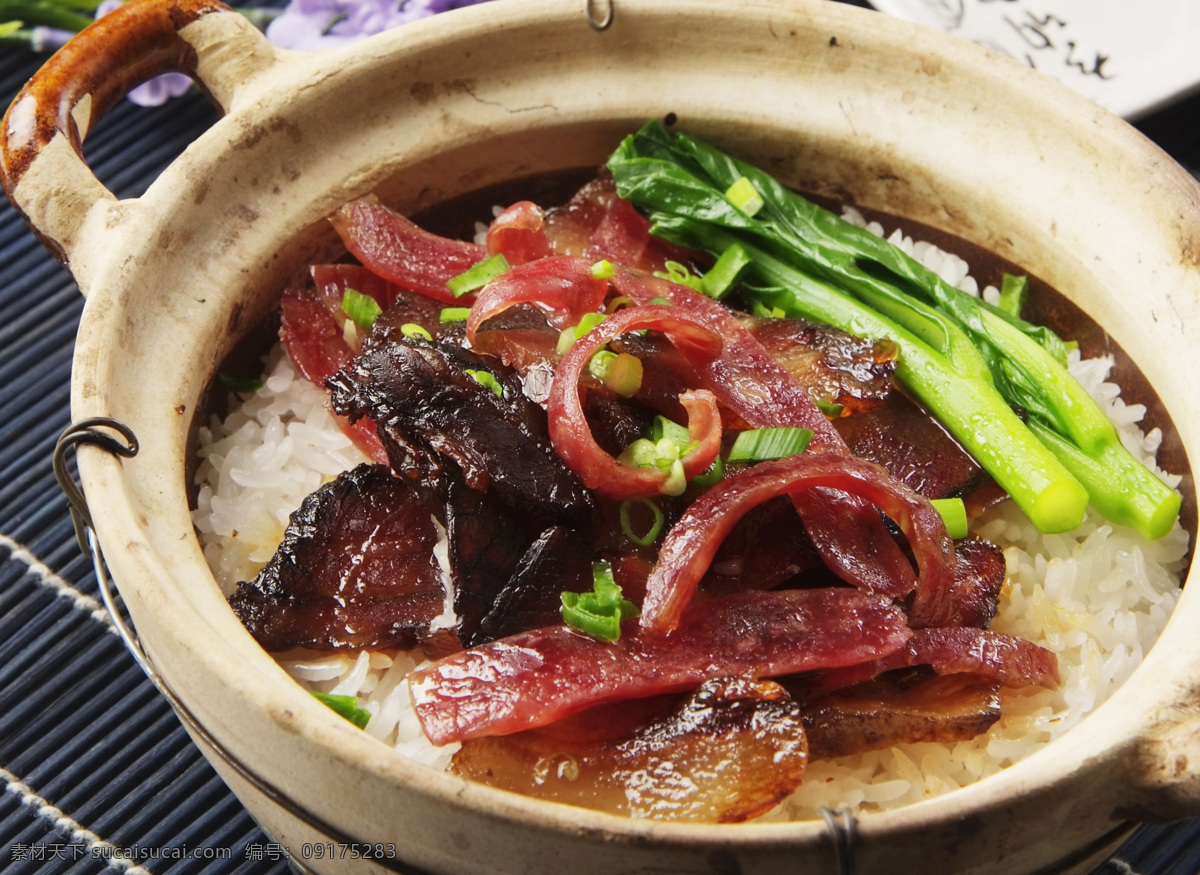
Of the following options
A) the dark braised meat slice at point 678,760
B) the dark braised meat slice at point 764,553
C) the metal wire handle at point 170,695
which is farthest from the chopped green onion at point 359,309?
the dark braised meat slice at point 678,760

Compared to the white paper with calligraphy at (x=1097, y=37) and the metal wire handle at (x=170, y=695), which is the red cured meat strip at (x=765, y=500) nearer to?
the metal wire handle at (x=170, y=695)

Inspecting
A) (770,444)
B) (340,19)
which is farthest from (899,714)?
(340,19)

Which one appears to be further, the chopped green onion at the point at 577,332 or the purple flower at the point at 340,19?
the purple flower at the point at 340,19

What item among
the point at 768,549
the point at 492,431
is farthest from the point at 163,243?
the point at 768,549

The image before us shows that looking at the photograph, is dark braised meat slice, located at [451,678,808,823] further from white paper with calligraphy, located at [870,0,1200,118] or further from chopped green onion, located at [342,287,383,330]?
white paper with calligraphy, located at [870,0,1200,118]

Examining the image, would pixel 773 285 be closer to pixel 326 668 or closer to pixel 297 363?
pixel 297 363

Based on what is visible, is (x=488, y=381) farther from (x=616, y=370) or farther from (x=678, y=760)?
(x=678, y=760)

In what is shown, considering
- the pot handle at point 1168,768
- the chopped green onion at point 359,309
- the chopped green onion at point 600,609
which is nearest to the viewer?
the pot handle at point 1168,768

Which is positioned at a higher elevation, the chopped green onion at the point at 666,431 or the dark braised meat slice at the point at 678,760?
the chopped green onion at the point at 666,431
